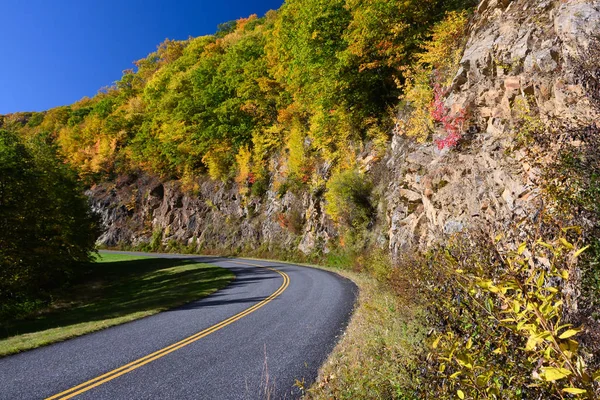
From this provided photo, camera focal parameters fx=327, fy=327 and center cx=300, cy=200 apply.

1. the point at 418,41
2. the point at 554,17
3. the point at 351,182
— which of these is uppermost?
the point at 418,41

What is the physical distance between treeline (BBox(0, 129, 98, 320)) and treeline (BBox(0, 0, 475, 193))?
5.77 metres

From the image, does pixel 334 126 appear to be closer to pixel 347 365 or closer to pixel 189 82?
pixel 347 365

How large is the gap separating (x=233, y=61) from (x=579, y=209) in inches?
1643

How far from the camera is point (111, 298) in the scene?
1712 cm

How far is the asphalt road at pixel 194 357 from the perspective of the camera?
530 centimetres

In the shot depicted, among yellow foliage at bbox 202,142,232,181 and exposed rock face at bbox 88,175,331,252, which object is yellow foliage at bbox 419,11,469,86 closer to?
exposed rock face at bbox 88,175,331,252

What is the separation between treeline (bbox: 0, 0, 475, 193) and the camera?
19544 mm

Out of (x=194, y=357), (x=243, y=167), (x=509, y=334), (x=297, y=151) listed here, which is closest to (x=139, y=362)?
(x=194, y=357)

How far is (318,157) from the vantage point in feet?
93.9

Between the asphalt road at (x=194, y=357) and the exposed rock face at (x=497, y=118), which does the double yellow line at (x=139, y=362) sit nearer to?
the asphalt road at (x=194, y=357)

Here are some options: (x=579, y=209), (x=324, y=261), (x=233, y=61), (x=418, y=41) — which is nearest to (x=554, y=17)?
(x=579, y=209)

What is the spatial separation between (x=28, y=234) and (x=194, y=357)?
1618 cm

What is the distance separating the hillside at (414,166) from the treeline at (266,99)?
0.62 feet

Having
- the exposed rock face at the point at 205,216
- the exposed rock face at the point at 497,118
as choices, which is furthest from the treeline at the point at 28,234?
the exposed rock face at the point at 497,118
